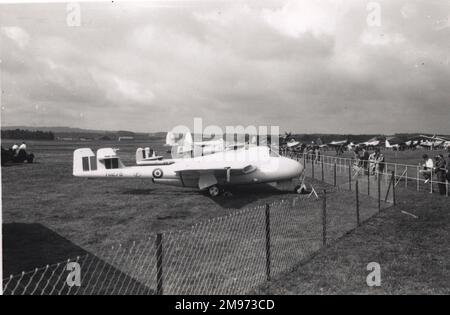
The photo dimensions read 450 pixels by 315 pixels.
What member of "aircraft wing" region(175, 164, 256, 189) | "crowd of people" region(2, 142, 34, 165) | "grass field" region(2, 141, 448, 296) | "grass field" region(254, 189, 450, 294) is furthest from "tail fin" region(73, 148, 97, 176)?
"crowd of people" region(2, 142, 34, 165)

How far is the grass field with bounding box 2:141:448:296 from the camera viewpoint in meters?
8.90

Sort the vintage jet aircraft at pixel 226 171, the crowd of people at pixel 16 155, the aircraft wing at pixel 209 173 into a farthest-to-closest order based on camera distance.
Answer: the crowd of people at pixel 16 155 < the vintage jet aircraft at pixel 226 171 < the aircraft wing at pixel 209 173

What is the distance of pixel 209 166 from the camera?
1631 centimetres

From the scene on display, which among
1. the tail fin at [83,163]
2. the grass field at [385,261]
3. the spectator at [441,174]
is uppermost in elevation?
the tail fin at [83,163]

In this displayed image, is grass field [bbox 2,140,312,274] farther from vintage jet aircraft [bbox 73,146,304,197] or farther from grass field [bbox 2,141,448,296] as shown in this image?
vintage jet aircraft [bbox 73,146,304,197]

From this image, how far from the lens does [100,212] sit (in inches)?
512

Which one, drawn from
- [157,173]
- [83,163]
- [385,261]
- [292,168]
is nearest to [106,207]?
[157,173]

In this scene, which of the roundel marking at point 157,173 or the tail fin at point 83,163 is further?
the tail fin at point 83,163

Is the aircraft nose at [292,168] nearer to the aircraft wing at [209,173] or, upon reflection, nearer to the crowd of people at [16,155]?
the aircraft wing at [209,173]

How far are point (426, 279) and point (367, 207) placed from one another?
19.8ft

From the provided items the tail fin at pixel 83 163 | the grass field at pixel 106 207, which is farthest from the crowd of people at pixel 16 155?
the tail fin at pixel 83 163

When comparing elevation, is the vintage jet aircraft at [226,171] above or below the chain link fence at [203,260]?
above

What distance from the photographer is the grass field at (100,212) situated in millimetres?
8898

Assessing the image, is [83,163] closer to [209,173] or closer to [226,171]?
[209,173]
